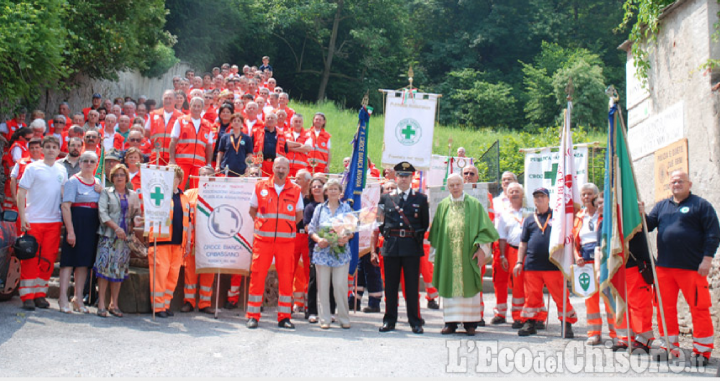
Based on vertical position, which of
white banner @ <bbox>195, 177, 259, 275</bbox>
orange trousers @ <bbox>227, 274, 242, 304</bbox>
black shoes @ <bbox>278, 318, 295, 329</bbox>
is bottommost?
black shoes @ <bbox>278, 318, 295, 329</bbox>

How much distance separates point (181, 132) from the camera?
1141cm

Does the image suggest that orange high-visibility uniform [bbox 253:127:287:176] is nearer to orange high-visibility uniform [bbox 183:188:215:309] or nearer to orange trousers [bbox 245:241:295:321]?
orange high-visibility uniform [bbox 183:188:215:309]

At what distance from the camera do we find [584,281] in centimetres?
802

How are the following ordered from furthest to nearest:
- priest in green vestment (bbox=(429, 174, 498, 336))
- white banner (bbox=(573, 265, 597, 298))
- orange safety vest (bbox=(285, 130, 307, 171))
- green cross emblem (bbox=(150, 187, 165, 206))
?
1. orange safety vest (bbox=(285, 130, 307, 171))
2. green cross emblem (bbox=(150, 187, 165, 206))
3. priest in green vestment (bbox=(429, 174, 498, 336))
4. white banner (bbox=(573, 265, 597, 298))

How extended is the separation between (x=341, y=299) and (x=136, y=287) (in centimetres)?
257

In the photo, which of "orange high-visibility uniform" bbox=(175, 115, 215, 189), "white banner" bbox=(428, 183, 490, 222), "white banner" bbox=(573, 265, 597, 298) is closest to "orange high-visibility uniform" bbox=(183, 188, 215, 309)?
"orange high-visibility uniform" bbox=(175, 115, 215, 189)

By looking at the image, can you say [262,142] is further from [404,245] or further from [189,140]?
[404,245]

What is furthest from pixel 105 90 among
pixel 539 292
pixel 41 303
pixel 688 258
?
pixel 688 258

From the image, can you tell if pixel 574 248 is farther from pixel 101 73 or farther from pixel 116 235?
pixel 101 73

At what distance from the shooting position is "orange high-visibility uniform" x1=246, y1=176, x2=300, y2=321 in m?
8.55

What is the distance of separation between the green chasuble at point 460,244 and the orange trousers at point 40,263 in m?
4.58

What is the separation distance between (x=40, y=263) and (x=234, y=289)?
8.11ft

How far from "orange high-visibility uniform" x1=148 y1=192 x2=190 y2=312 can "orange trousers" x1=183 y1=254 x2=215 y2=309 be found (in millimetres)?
268

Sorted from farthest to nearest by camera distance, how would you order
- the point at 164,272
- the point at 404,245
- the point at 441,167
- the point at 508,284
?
the point at 441,167 → the point at 508,284 → the point at 164,272 → the point at 404,245
